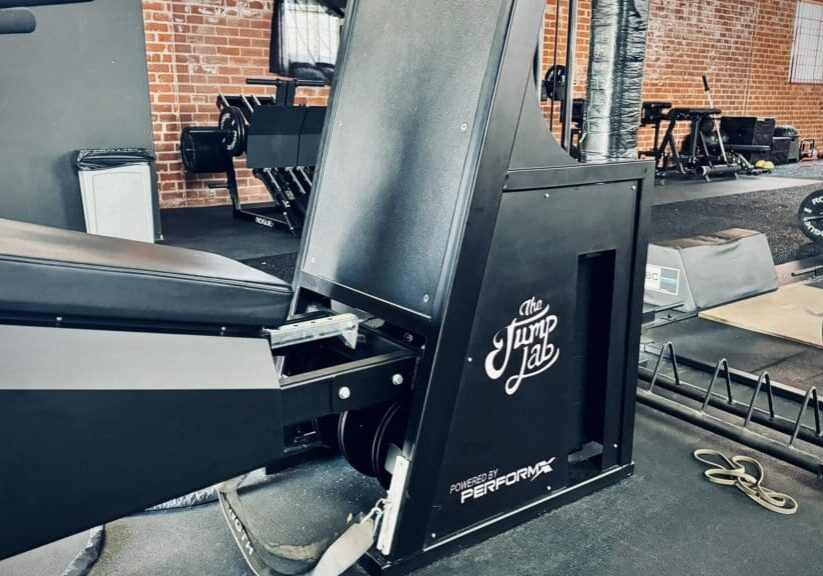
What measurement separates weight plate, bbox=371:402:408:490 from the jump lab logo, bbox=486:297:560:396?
200 millimetres

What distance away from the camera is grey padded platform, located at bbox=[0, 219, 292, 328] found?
89 centimetres

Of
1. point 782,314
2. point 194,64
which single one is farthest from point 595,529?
point 194,64

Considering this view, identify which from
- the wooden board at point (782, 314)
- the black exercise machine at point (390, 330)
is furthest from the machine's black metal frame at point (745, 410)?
the wooden board at point (782, 314)

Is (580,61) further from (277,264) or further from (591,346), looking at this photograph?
(591,346)

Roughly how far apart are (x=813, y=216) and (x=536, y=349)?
11.6ft

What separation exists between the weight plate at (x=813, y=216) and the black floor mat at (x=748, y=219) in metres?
0.14

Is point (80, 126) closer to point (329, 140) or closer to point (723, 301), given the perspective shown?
point (329, 140)

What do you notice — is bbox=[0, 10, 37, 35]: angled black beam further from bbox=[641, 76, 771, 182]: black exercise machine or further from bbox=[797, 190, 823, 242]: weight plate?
bbox=[641, 76, 771, 182]: black exercise machine

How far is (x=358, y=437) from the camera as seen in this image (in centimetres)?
151

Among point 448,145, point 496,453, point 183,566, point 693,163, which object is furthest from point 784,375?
point 693,163

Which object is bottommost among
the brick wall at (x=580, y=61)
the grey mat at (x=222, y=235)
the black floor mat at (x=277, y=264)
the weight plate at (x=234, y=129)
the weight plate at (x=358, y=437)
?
the black floor mat at (x=277, y=264)

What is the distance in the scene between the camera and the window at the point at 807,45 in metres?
10.4

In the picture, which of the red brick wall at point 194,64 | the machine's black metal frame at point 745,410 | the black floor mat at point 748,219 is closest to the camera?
the machine's black metal frame at point 745,410

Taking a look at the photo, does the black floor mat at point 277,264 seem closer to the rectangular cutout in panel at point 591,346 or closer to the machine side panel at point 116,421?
the rectangular cutout in panel at point 591,346
